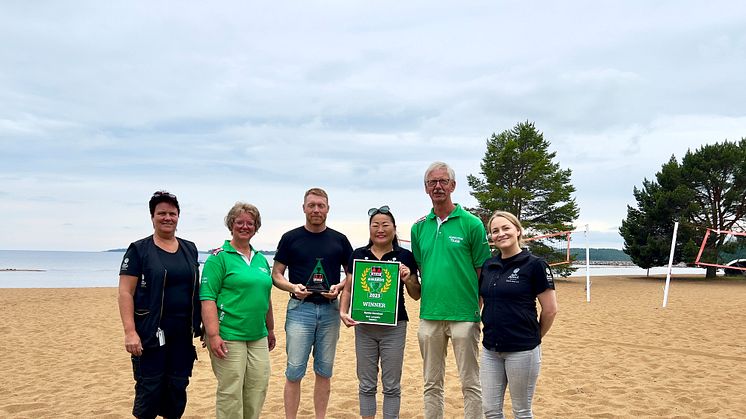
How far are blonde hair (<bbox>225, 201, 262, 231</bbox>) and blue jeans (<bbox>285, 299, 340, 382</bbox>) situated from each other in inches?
28.5

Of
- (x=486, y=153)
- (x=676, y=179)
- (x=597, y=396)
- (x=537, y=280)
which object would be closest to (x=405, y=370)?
(x=597, y=396)

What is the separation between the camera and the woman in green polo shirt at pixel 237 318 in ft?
10.7

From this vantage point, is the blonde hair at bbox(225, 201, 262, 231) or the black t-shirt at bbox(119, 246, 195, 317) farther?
the blonde hair at bbox(225, 201, 262, 231)

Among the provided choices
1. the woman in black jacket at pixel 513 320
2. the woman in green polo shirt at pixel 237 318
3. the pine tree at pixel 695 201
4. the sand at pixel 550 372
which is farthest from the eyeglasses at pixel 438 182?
the pine tree at pixel 695 201

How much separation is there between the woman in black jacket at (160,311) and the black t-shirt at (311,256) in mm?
713

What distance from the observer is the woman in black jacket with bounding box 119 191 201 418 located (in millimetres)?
3117

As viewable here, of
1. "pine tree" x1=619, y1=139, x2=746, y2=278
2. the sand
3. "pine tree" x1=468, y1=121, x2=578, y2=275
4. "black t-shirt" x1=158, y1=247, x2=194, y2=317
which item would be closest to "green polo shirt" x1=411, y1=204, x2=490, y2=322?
"black t-shirt" x1=158, y1=247, x2=194, y2=317

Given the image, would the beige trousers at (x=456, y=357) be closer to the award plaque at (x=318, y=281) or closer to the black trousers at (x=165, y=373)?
the award plaque at (x=318, y=281)

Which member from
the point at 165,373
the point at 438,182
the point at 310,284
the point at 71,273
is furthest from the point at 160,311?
the point at 71,273

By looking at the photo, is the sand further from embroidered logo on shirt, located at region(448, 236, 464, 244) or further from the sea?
the sea

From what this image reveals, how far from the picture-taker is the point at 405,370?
685 cm

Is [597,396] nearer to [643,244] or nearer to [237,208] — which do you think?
[237,208]

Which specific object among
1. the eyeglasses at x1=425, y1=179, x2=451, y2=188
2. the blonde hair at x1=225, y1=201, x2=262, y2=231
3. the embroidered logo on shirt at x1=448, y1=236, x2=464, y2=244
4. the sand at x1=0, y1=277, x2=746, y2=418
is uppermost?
the eyeglasses at x1=425, y1=179, x2=451, y2=188

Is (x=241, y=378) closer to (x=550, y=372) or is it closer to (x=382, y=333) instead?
(x=382, y=333)
